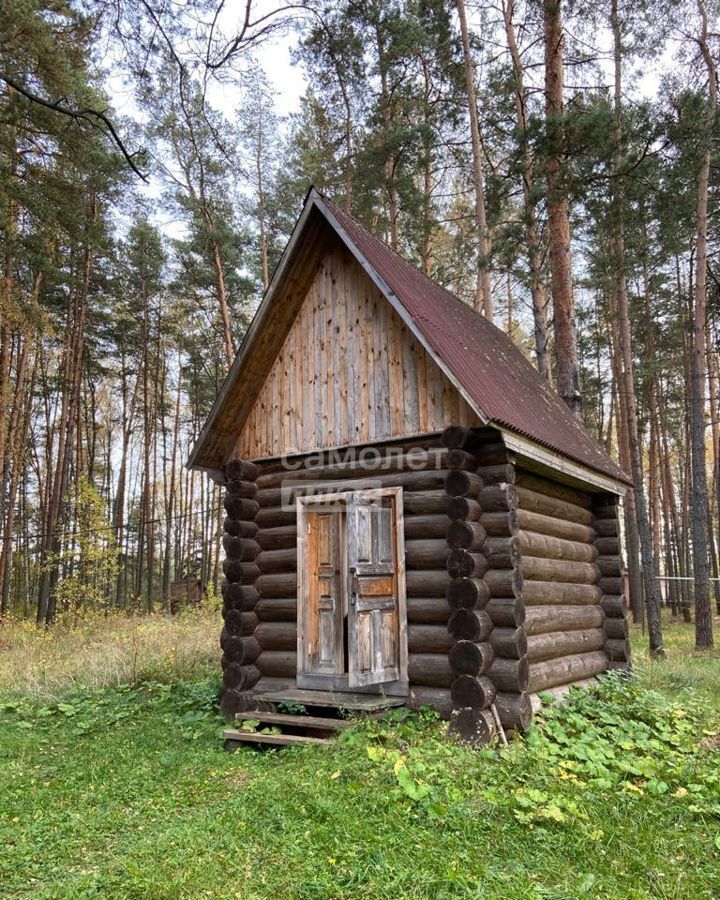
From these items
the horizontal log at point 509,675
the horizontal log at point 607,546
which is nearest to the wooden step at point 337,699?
the horizontal log at point 509,675

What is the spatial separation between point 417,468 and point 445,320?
2142mm

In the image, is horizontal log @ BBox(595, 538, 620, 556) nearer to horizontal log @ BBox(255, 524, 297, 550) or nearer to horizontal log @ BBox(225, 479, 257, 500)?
horizontal log @ BBox(255, 524, 297, 550)

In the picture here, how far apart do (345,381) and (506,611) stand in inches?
139

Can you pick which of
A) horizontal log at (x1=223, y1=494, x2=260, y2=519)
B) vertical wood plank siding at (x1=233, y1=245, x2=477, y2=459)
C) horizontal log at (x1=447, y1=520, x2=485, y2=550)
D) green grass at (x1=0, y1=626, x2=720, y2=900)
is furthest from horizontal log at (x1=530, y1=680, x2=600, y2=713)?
horizontal log at (x1=223, y1=494, x2=260, y2=519)

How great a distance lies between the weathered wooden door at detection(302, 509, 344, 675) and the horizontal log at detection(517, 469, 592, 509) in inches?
98.0

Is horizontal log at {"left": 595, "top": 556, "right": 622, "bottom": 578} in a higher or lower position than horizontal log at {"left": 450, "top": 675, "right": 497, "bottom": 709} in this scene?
higher

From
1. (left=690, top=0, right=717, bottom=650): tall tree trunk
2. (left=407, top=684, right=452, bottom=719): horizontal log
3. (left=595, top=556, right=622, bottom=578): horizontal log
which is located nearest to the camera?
(left=407, top=684, right=452, bottom=719): horizontal log

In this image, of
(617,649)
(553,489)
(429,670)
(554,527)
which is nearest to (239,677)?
(429,670)

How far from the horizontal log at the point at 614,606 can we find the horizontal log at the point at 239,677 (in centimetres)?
573

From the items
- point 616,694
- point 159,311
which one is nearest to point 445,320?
point 616,694

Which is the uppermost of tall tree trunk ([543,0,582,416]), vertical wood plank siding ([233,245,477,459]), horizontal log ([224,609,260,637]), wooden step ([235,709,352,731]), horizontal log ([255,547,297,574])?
tall tree trunk ([543,0,582,416])

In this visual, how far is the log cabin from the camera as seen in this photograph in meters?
7.35

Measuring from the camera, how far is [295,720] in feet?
25.2

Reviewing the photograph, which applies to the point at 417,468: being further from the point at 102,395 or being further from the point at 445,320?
the point at 102,395
